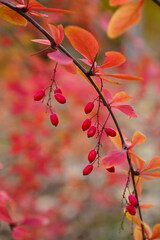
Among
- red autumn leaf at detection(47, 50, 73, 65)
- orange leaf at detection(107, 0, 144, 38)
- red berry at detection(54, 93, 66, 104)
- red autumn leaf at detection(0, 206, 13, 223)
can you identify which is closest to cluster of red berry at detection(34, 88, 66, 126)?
red berry at detection(54, 93, 66, 104)

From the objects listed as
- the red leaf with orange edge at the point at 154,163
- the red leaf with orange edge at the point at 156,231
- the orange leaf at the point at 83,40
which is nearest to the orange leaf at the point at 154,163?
the red leaf with orange edge at the point at 154,163

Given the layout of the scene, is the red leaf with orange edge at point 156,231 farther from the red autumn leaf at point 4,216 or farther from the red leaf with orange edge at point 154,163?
the red autumn leaf at point 4,216

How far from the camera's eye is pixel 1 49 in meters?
2.55

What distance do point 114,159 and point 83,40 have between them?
22cm

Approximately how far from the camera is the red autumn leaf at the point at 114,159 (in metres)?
0.51

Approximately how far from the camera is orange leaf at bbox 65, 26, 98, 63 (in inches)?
17.0

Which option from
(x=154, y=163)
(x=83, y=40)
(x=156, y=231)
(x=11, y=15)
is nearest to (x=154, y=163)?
(x=154, y=163)

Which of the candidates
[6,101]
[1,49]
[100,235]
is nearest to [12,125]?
[6,101]

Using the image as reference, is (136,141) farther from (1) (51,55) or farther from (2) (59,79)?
(2) (59,79)

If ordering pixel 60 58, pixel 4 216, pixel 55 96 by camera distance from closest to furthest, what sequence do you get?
pixel 60 58 → pixel 55 96 → pixel 4 216

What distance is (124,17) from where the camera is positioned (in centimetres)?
60

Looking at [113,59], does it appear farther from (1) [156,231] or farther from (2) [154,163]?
(1) [156,231]

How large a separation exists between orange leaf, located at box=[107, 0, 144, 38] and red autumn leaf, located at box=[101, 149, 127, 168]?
277 millimetres

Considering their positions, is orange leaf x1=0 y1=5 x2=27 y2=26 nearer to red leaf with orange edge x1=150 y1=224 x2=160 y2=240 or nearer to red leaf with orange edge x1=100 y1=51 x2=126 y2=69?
red leaf with orange edge x1=100 y1=51 x2=126 y2=69
